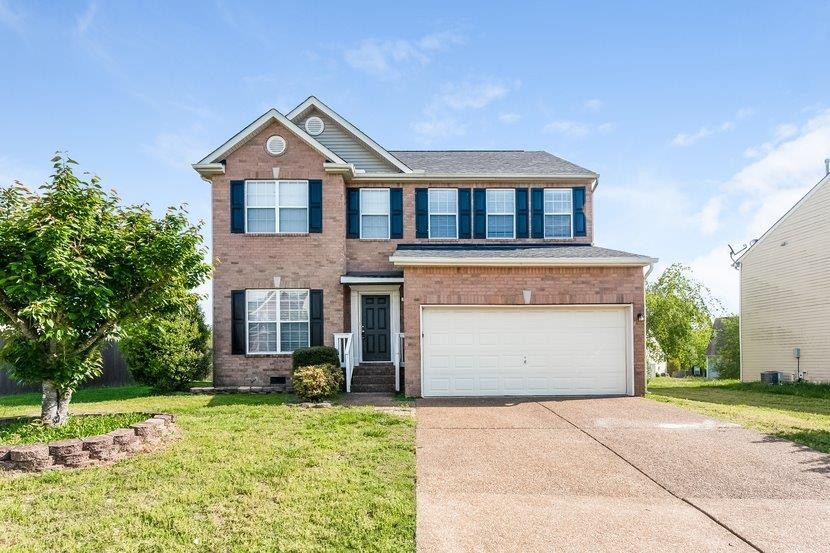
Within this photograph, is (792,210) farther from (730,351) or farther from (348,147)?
(348,147)

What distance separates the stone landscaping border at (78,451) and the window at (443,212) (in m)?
9.88

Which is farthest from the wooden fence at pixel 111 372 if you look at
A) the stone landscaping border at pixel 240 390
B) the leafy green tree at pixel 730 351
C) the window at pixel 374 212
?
the leafy green tree at pixel 730 351

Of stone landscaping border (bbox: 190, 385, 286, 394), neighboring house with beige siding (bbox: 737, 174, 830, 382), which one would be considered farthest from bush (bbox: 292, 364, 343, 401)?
neighboring house with beige siding (bbox: 737, 174, 830, 382)

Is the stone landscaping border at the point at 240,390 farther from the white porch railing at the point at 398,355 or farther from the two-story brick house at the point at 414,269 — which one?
the white porch railing at the point at 398,355

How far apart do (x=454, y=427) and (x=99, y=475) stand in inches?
199

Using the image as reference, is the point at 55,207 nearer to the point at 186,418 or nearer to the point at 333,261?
the point at 186,418

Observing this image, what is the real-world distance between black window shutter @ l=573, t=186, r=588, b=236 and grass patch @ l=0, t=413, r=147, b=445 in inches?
469

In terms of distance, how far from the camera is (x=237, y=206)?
1439cm

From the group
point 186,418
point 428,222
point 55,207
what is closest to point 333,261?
point 428,222

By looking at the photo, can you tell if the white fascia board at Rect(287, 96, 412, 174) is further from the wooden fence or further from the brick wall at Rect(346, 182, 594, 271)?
the wooden fence

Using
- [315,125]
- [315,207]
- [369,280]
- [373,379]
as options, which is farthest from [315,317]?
[315,125]

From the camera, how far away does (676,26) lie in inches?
464

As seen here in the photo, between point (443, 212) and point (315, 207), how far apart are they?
143 inches

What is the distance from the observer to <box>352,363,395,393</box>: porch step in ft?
45.1
